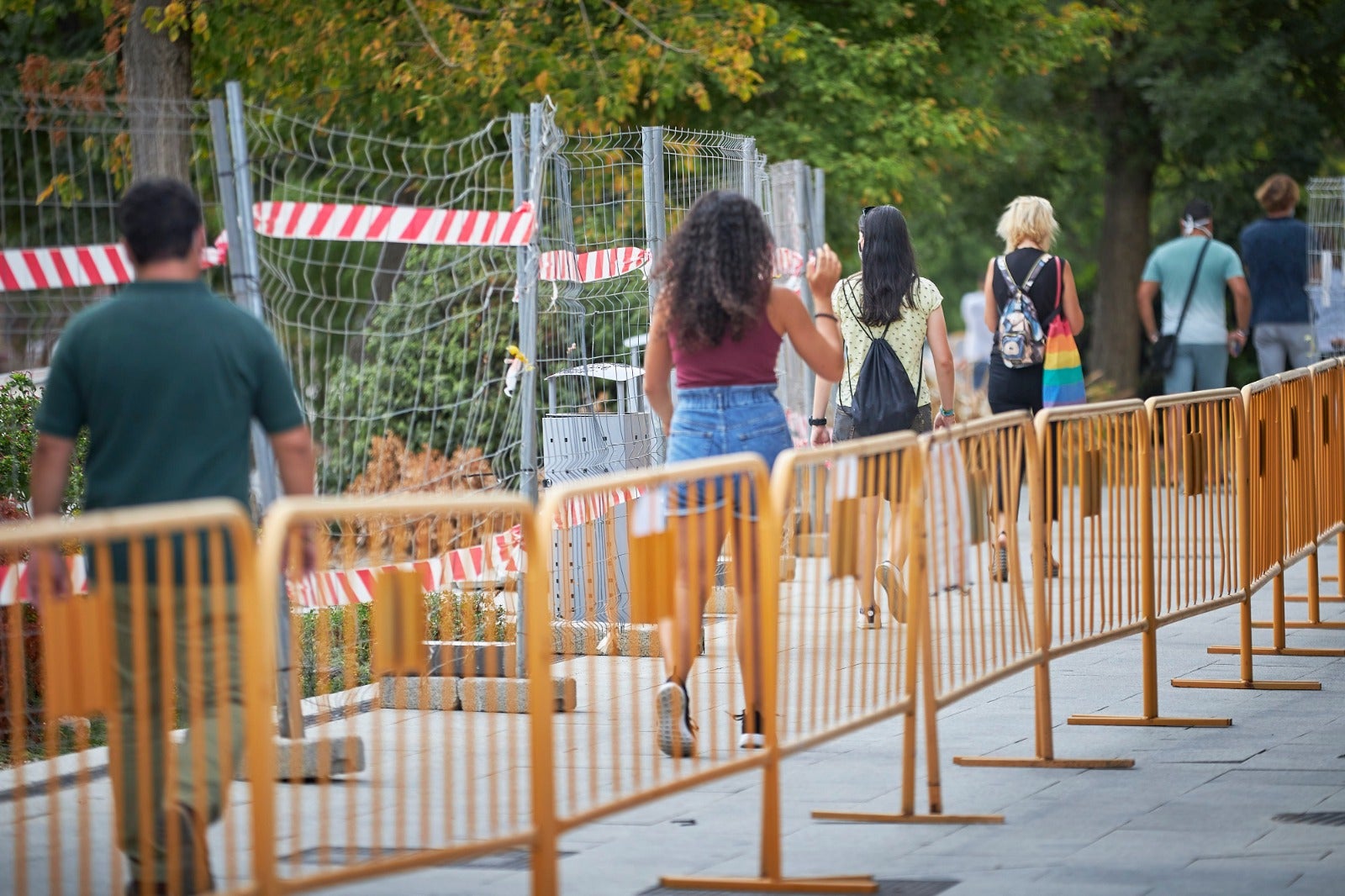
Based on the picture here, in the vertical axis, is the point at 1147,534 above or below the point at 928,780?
above

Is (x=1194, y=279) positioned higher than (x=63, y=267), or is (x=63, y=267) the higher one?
(x=1194, y=279)

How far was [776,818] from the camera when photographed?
5.40m

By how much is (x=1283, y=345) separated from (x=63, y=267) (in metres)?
10.2

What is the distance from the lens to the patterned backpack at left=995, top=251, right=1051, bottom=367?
10969 mm

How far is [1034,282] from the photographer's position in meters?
11.0

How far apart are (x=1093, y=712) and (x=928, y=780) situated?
2.01m

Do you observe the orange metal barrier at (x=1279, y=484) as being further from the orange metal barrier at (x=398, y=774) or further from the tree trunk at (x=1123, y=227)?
the tree trunk at (x=1123, y=227)

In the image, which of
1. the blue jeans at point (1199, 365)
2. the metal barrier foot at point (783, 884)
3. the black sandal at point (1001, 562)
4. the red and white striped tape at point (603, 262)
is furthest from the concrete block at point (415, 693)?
the blue jeans at point (1199, 365)

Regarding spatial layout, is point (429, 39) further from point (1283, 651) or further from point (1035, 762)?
point (1035, 762)

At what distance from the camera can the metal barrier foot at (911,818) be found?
614 centimetres

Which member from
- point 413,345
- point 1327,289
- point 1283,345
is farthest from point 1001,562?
point 1327,289

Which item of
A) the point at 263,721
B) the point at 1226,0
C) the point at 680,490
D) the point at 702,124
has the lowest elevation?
the point at 263,721

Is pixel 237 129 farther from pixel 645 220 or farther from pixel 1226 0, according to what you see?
pixel 1226 0

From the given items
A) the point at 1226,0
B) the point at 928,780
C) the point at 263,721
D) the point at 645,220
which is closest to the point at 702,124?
the point at 1226,0
